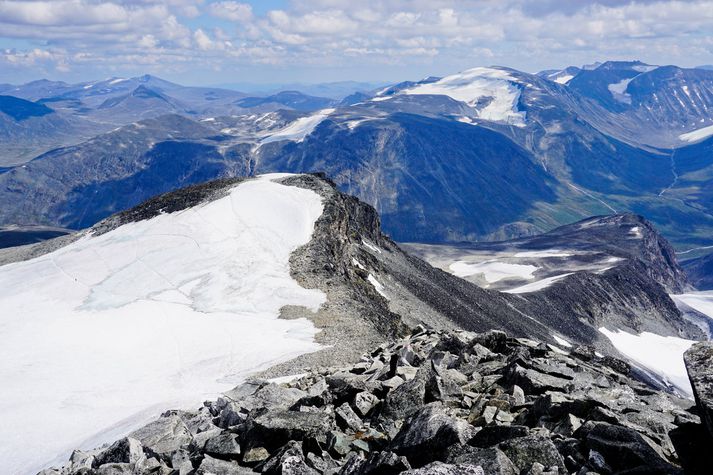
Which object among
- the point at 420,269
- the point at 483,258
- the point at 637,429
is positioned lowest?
the point at 483,258

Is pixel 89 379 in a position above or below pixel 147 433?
below

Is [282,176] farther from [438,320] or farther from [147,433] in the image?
[147,433]

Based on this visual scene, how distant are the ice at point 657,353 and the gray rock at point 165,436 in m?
85.7

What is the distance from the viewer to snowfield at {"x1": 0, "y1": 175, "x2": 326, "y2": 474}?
30234mm

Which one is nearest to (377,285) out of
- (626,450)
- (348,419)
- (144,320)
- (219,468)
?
(144,320)

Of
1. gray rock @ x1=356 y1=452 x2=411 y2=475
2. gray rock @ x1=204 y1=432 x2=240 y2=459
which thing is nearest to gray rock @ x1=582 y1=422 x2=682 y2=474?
gray rock @ x1=356 y1=452 x2=411 y2=475

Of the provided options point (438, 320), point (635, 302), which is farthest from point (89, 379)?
point (635, 302)

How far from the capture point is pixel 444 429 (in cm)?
1381

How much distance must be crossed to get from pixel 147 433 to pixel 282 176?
193 ft

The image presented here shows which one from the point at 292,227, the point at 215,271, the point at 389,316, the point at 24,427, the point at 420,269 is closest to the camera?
the point at 24,427

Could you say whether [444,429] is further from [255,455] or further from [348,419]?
[255,455]

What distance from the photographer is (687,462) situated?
40.1ft

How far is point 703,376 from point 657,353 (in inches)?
4092

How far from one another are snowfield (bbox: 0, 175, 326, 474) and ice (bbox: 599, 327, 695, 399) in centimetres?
6357
